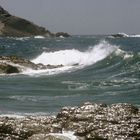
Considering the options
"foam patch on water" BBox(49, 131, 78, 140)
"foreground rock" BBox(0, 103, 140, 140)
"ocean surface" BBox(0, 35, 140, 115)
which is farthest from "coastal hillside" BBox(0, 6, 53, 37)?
"foam patch on water" BBox(49, 131, 78, 140)

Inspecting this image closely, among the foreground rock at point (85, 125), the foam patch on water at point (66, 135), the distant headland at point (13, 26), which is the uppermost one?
the distant headland at point (13, 26)

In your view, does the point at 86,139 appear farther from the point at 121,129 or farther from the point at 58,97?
the point at 58,97

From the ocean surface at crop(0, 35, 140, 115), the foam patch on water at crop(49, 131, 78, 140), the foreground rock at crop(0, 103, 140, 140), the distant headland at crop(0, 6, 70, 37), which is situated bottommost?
the ocean surface at crop(0, 35, 140, 115)

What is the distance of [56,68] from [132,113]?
29.4 metres

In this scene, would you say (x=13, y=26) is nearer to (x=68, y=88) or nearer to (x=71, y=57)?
(x=71, y=57)

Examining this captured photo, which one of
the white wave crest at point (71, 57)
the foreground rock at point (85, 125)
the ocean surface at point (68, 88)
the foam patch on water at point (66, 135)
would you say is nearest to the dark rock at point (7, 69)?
the ocean surface at point (68, 88)

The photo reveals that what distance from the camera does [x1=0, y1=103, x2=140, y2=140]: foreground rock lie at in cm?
1162

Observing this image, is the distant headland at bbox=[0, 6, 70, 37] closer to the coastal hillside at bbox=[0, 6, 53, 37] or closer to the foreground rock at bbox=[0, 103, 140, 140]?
the coastal hillside at bbox=[0, 6, 53, 37]

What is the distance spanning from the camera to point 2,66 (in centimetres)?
3594

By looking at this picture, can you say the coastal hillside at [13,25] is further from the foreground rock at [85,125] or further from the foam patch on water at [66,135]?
the foam patch on water at [66,135]

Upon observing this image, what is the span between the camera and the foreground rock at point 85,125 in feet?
38.1

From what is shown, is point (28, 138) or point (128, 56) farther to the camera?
point (128, 56)

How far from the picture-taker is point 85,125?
12.3m

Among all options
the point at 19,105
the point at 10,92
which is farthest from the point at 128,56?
the point at 19,105
